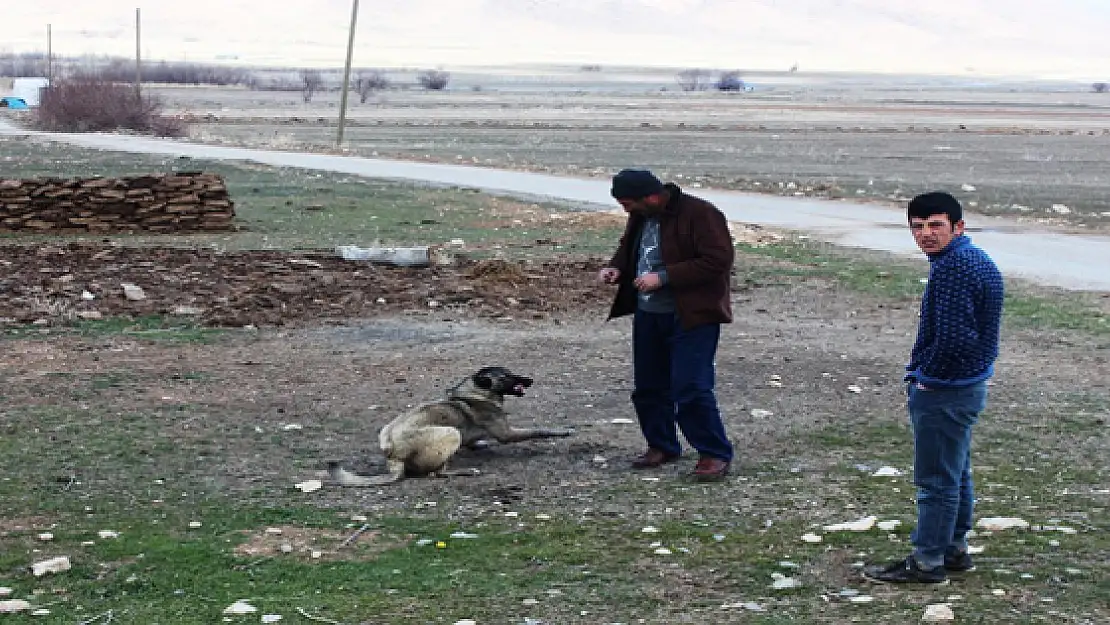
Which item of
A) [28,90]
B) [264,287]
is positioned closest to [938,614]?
[264,287]

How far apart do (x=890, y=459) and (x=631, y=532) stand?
7.30 ft

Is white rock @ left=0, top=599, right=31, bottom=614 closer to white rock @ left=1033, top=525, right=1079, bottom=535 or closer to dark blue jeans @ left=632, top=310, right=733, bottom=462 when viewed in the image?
dark blue jeans @ left=632, top=310, right=733, bottom=462

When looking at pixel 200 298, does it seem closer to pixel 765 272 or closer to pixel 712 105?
pixel 765 272

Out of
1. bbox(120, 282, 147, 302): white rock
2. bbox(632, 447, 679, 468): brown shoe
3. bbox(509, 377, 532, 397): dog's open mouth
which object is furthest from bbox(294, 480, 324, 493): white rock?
bbox(120, 282, 147, 302): white rock

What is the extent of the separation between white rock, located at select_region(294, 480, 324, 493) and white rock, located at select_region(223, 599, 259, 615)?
189 cm

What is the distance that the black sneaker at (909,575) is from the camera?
21.5ft

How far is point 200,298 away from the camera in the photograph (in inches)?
581

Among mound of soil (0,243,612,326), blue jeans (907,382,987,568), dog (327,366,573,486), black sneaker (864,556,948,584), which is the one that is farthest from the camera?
mound of soil (0,243,612,326)

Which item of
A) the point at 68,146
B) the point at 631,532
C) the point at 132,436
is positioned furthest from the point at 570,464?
the point at 68,146

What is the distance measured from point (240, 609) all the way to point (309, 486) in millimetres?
2007

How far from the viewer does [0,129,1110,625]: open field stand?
6.56m

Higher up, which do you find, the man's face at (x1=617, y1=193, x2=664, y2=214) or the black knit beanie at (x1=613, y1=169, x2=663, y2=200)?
the black knit beanie at (x1=613, y1=169, x2=663, y2=200)

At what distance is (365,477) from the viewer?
8438mm

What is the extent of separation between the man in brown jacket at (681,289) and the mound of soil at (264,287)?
5990 mm
